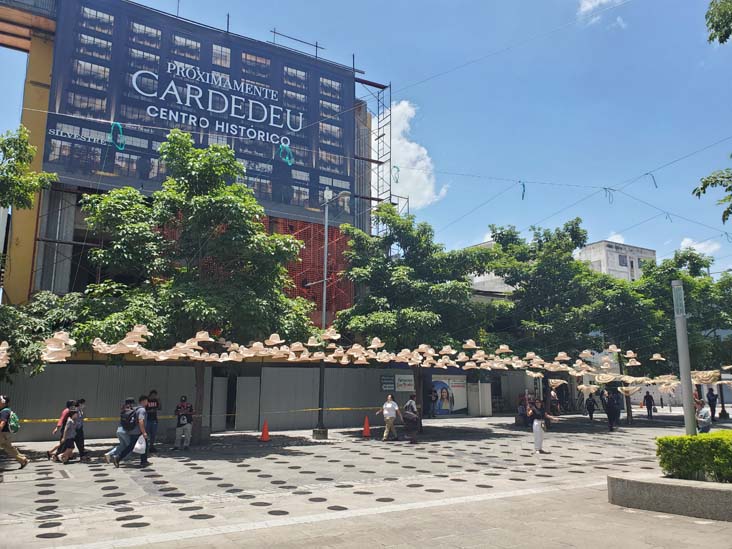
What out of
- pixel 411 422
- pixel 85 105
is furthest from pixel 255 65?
pixel 411 422

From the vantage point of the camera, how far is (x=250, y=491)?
433 inches

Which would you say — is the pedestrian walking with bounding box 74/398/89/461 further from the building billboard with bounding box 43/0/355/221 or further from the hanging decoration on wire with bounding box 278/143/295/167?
the hanging decoration on wire with bounding box 278/143/295/167

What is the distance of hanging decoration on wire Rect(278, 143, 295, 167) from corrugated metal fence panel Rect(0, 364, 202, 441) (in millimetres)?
14865

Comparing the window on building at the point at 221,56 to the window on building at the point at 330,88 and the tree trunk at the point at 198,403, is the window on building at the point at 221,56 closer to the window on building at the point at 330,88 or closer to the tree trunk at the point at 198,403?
the window on building at the point at 330,88

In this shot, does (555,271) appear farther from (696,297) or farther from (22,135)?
(22,135)

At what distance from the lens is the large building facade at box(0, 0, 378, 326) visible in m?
26.5

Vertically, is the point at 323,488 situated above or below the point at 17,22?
below

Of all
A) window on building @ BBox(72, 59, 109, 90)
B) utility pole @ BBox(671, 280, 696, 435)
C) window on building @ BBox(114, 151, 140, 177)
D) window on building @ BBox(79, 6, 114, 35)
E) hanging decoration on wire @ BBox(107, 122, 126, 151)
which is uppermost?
window on building @ BBox(79, 6, 114, 35)

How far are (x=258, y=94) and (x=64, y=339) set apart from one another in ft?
79.3

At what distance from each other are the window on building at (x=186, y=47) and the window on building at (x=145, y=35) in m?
0.88

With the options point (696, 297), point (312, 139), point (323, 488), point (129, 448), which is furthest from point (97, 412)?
point (696, 297)

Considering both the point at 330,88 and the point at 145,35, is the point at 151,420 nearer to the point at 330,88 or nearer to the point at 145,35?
the point at 145,35

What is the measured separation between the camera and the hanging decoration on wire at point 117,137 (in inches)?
1099

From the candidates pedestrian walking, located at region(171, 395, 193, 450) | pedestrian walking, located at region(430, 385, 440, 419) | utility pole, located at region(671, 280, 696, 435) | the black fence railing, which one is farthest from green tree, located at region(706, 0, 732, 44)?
the black fence railing
